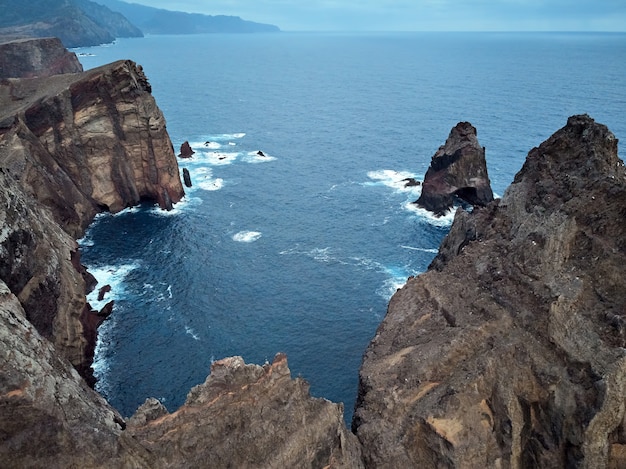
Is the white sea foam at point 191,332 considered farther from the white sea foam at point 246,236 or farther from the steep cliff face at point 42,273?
the white sea foam at point 246,236

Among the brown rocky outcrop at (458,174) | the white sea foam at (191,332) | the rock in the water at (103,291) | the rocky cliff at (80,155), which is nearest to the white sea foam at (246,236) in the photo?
the rocky cliff at (80,155)

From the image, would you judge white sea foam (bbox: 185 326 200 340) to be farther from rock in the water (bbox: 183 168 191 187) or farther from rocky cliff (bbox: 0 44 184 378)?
rock in the water (bbox: 183 168 191 187)

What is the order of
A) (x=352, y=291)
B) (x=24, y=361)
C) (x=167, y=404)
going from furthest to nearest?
(x=352, y=291)
(x=167, y=404)
(x=24, y=361)

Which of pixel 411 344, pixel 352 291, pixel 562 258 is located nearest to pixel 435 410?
pixel 411 344

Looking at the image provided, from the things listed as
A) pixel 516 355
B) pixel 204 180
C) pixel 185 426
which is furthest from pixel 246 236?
pixel 185 426

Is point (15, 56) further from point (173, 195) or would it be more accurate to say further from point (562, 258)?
point (562, 258)

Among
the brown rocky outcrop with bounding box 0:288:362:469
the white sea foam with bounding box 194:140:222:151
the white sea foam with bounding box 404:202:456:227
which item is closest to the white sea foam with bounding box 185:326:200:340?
the brown rocky outcrop with bounding box 0:288:362:469

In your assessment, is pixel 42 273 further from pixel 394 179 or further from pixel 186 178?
pixel 394 179
